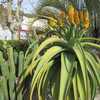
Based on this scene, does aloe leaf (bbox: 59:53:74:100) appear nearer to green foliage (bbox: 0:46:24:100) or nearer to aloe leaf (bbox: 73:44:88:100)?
aloe leaf (bbox: 73:44:88:100)

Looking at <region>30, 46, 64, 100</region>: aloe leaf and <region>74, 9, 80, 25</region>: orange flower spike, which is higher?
<region>74, 9, 80, 25</region>: orange flower spike

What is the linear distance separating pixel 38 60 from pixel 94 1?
541cm

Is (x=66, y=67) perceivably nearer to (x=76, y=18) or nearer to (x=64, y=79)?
(x=64, y=79)

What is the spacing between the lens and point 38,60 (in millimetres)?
4633

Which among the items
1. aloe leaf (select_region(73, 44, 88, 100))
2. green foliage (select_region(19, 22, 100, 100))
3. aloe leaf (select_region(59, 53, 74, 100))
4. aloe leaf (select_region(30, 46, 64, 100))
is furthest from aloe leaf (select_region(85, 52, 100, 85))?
aloe leaf (select_region(30, 46, 64, 100))

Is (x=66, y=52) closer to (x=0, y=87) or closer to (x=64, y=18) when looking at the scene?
(x=64, y=18)

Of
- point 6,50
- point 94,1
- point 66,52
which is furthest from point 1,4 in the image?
point 66,52

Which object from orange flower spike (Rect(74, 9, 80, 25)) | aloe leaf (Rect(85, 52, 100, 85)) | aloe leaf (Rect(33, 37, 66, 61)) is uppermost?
orange flower spike (Rect(74, 9, 80, 25))

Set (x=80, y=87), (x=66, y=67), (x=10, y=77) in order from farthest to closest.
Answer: (x=10, y=77) < (x=66, y=67) < (x=80, y=87)

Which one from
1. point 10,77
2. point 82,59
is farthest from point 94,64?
point 10,77

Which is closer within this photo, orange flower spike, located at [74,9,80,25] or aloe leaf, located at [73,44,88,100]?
aloe leaf, located at [73,44,88,100]

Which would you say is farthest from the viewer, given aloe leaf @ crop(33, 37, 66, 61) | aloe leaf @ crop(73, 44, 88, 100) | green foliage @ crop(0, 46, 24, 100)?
green foliage @ crop(0, 46, 24, 100)

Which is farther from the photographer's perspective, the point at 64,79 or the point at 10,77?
the point at 10,77

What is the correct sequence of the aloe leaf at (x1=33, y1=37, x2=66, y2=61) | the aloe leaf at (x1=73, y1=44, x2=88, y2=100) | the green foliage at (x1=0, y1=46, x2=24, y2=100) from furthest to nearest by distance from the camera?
1. the green foliage at (x1=0, y1=46, x2=24, y2=100)
2. the aloe leaf at (x1=33, y1=37, x2=66, y2=61)
3. the aloe leaf at (x1=73, y1=44, x2=88, y2=100)
